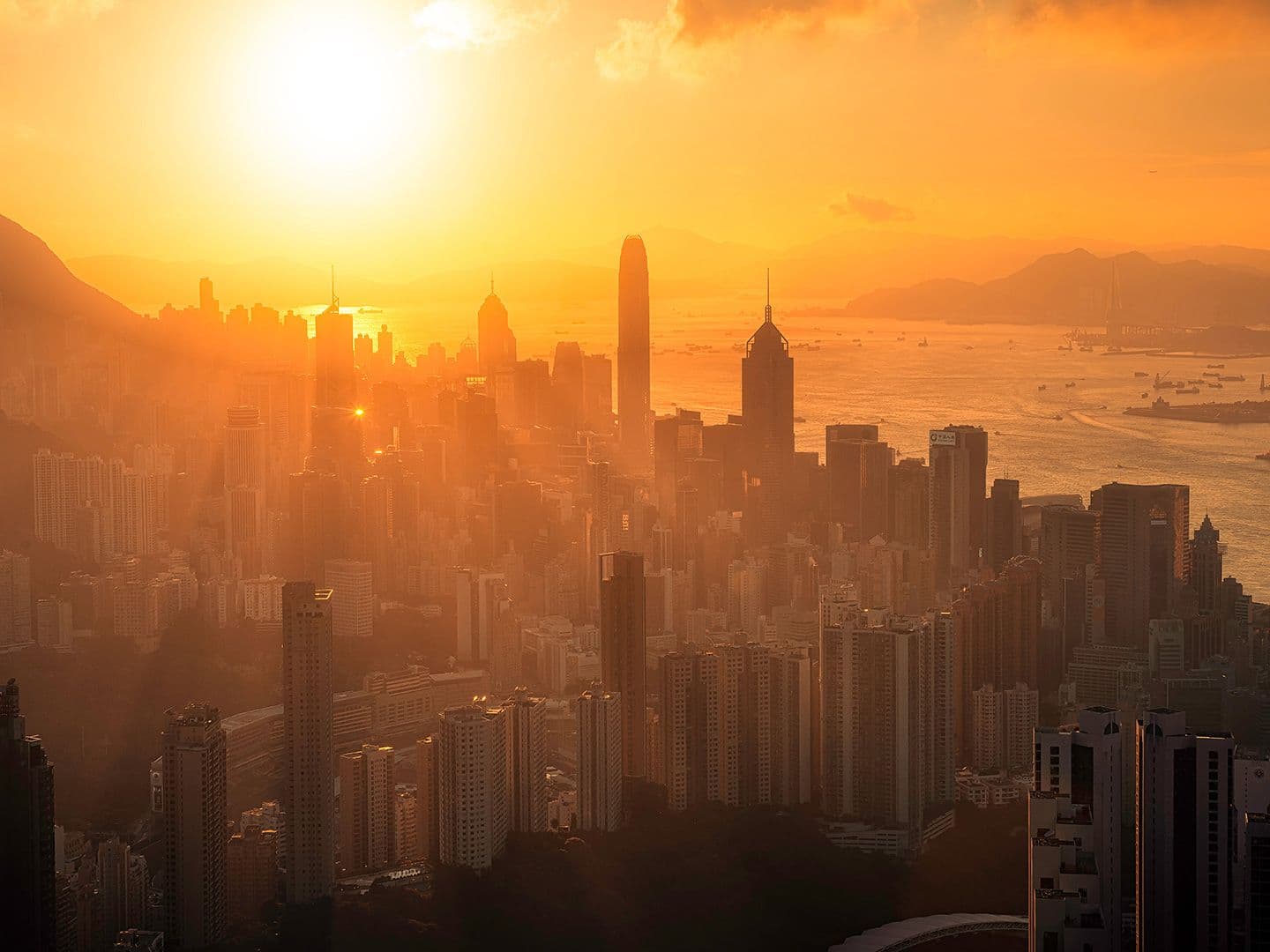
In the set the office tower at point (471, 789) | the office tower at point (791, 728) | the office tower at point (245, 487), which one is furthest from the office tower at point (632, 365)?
the office tower at point (471, 789)

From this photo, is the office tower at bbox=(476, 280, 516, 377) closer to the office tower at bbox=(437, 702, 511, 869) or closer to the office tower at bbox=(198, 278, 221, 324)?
the office tower at bbox=(198, 278, 221, 324)

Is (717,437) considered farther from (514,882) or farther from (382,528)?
(514,882)

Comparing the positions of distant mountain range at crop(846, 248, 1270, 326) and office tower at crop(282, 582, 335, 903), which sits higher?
distant mountain range at crop(846, 248, 1270, 326)

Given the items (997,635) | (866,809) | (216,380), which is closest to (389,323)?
(216,380)

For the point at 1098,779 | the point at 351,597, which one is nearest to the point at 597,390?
the point at 351,597

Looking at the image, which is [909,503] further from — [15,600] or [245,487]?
[15,600]

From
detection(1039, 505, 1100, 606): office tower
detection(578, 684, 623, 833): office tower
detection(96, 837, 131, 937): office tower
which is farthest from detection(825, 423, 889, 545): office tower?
detection(96, 837, 131, 937): office tower

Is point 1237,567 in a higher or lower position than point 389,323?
lower

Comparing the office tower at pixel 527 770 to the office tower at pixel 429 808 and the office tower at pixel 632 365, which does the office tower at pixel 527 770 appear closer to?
the office tower at pixel 429 808
